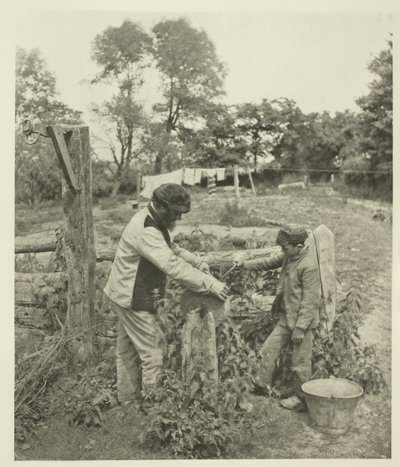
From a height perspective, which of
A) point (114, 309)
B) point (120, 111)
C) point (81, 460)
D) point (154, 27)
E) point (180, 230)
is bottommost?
point (81, 460)

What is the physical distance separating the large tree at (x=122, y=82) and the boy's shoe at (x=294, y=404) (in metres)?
2.01

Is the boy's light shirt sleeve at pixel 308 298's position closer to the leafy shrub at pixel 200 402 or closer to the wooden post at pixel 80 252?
the leafy shrub at pixel 200 402

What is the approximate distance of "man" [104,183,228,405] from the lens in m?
3.43

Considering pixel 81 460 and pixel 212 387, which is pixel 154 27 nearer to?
pixel 212 387

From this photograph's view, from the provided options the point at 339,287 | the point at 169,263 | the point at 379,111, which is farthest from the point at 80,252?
the point at 379,111

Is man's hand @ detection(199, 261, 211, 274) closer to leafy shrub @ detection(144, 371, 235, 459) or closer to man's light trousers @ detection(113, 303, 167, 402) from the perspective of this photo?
man's light trousers @ detection(113, 303, 167, 402)

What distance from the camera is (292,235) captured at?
3666 mm

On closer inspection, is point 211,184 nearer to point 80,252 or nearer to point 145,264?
point 145,264

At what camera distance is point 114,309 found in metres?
3.89

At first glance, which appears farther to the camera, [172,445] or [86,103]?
[86,103]

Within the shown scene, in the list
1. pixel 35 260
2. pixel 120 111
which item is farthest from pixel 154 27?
pixel 35 260

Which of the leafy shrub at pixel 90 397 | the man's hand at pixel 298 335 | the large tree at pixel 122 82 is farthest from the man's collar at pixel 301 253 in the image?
the leafy shrub at pixel 90 397

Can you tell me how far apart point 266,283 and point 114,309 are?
1.16 m

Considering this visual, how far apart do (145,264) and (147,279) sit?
104 mm
